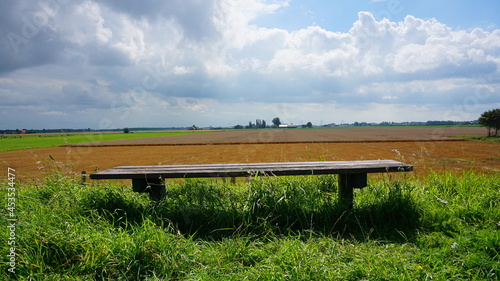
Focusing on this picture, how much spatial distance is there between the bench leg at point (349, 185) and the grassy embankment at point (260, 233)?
145 mm

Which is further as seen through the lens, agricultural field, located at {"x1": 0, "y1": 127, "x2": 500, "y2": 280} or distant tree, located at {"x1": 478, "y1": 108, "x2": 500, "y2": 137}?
distant tree, located at {"x1": 478, "y1": 108, "x2": 500, "y2": 137}

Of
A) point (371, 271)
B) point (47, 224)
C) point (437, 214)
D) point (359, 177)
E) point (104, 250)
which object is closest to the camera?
point (371, 271)

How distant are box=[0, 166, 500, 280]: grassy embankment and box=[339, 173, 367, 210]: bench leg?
145 millimetres

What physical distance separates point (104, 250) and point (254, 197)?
162cm

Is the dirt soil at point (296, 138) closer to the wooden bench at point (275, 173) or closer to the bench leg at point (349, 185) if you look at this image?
the wooden bench at point (275, 173)

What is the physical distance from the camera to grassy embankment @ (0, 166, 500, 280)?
87.0 inches

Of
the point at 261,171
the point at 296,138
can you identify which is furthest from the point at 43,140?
the point at 261,171

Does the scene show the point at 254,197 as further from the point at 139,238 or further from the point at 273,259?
the point at 139,238

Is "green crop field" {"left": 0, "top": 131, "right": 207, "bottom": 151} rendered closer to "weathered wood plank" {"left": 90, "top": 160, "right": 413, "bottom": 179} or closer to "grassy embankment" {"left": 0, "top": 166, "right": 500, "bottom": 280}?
"weathered wood plank" {"left": 90, "top": 160, "right": 413, "bottom": 179}

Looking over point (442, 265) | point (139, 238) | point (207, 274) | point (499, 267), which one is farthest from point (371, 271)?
point (139, 238)

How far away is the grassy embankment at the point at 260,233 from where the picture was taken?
87.0 inches

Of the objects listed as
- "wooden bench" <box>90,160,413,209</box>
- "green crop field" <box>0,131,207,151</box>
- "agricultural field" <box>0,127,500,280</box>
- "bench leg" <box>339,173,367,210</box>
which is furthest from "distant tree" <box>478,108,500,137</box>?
"green crop field" <box>0,131,207,151</box>

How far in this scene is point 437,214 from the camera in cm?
318

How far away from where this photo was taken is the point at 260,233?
2932 mm
